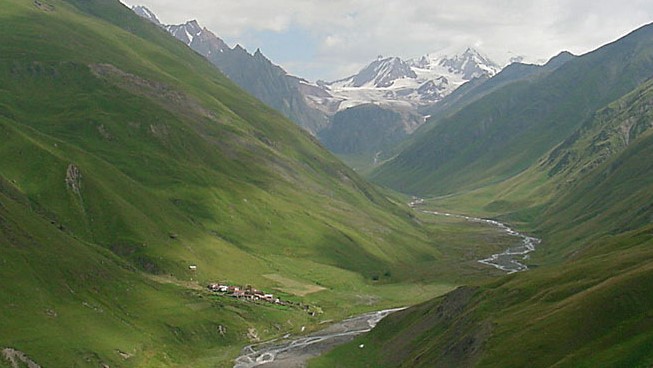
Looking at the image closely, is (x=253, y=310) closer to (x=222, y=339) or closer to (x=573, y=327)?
(x=222, y=339)

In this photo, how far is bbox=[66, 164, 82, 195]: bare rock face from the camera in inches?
7584

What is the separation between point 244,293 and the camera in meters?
186

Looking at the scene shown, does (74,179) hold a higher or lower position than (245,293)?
higher

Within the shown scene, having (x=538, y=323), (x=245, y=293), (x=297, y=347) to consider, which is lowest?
(x=297, y=347)

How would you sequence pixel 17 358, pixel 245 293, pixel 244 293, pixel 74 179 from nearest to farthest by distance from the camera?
pixel 17 358 → pixel 244 293 → pixel 245 293 → pixel 74 179

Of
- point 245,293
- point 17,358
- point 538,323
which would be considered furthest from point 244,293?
point 538,323

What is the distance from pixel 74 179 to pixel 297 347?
8468 cm

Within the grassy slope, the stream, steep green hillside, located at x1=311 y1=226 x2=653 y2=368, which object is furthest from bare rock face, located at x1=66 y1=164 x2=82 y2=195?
the grassy slope

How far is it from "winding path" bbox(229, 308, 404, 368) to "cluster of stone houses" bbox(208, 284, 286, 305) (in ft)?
68.6

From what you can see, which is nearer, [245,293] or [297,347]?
[297,347]

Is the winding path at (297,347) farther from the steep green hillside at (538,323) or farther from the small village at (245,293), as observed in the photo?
the small village at (245,293)

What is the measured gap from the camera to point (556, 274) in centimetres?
12119

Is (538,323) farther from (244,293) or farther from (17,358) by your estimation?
(244,293)

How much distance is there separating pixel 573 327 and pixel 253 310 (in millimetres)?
102686
